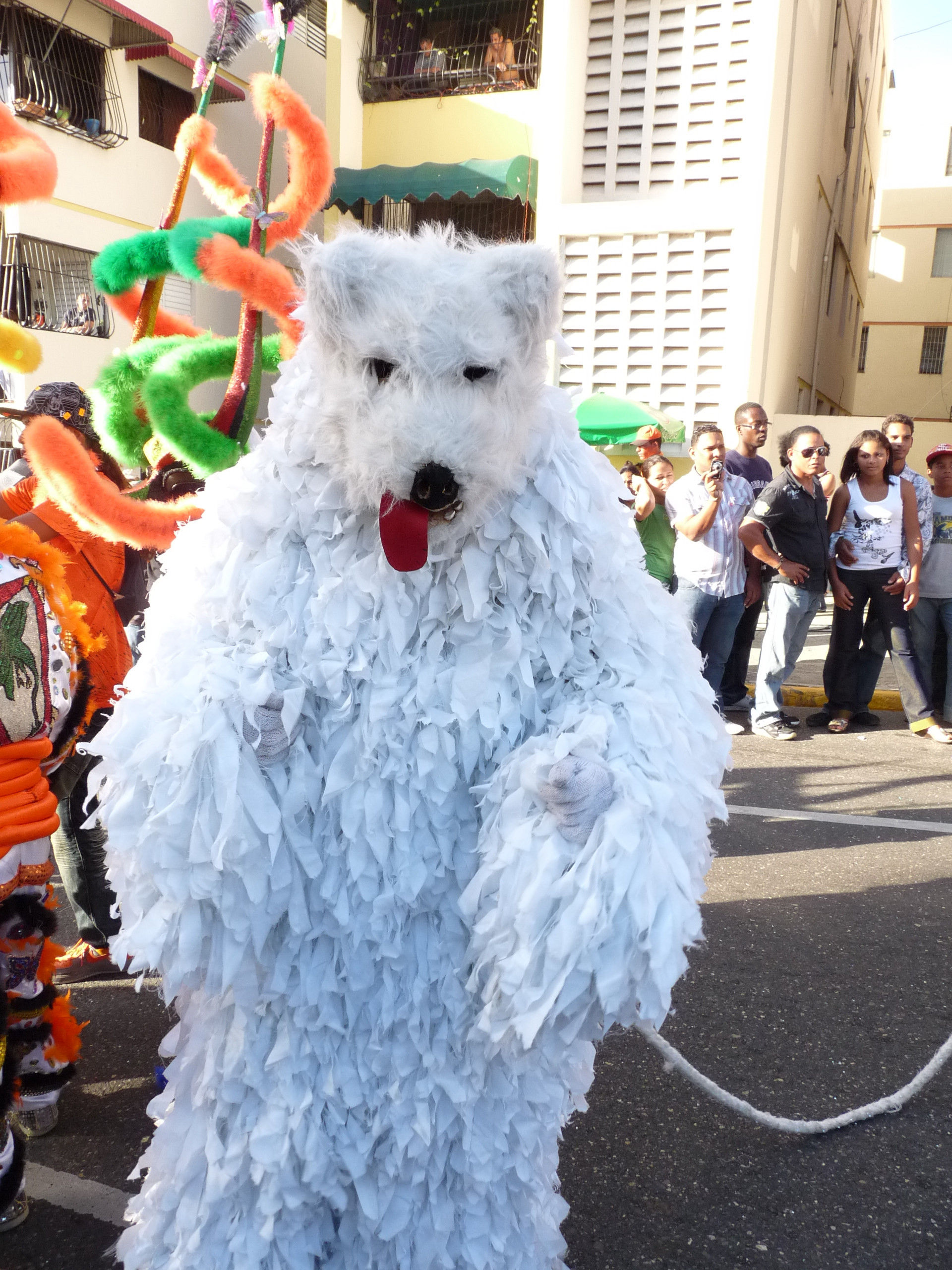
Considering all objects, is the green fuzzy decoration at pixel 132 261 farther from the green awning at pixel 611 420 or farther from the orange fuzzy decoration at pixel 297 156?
the green awning at pixel 611 420

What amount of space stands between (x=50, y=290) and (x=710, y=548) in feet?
30.1

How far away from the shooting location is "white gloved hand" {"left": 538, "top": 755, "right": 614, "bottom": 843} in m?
1.17

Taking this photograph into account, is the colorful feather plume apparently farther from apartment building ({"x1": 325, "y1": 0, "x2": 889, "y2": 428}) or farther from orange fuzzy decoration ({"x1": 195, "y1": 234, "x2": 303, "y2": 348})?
apartment building ({"x1": 325, "y1": 0, "x2": 889, "y2": 428})

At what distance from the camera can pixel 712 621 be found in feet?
17.5

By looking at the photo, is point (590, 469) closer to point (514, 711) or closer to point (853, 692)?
point (514, 711)

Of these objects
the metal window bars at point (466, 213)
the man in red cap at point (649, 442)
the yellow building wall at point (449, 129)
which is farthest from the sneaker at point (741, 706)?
the yellow building wall at point (449, 129)

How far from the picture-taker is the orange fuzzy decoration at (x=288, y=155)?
77.2 inches

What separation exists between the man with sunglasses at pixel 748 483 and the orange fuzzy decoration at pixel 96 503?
432 centimetres

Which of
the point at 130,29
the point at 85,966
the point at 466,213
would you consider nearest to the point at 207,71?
the point at 85,966

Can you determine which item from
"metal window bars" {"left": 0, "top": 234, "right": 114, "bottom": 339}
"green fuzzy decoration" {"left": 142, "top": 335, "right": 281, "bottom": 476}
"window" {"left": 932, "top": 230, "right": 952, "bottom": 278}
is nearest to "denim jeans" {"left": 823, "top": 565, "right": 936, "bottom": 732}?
"green fuzzy decoration" {"left": 142, "top": 335, "right": 281, "bottom": 476}

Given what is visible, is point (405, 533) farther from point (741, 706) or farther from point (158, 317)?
point (741, 706)

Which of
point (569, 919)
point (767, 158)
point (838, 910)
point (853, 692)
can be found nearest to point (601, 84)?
point (767, 158)

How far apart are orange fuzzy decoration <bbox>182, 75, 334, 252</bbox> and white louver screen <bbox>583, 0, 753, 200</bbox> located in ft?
25.7

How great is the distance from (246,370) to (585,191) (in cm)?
861
